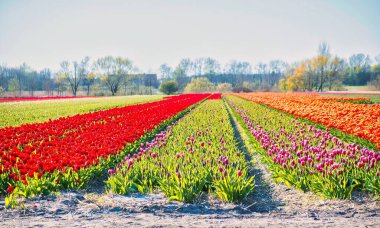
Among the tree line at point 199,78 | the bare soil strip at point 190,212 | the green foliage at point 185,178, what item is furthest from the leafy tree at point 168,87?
the bare soil strip at point 190,212

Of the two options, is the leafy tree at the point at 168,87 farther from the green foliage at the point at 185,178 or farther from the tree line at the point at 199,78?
the green foliage at the point at 185,178

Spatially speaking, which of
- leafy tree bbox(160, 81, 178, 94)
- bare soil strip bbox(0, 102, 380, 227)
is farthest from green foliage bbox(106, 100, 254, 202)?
leafy tree bbox(160, 81, 178, 94)

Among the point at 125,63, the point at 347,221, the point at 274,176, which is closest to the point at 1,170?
the point at 274,176

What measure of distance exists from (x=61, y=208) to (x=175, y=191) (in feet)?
6.10

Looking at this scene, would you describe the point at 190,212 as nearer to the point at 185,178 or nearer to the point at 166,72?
the point at 185,178

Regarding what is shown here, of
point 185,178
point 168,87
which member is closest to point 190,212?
point 185,178

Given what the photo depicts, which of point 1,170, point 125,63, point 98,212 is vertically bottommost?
point 98,212

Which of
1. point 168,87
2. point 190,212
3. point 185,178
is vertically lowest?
point 190,212

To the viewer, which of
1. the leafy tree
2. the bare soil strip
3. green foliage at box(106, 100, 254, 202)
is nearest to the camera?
the bare soil strip

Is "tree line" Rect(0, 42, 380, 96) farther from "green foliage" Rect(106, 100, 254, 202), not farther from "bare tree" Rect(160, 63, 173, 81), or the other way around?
"green foliage" Rect(106, 100, 254, 202)

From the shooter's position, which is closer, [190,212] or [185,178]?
[190,212]

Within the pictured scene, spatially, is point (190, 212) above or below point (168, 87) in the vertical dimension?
below

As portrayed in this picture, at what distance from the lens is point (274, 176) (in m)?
5.94

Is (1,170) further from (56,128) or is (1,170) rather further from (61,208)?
(56,128)
